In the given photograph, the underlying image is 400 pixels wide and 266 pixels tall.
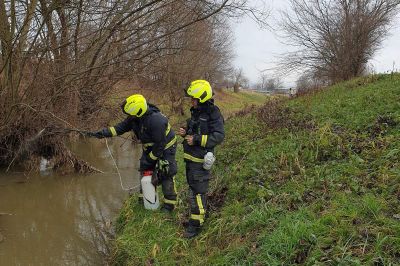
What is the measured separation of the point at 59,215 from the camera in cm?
721

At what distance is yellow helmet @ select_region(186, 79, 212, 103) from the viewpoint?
4.73 metres

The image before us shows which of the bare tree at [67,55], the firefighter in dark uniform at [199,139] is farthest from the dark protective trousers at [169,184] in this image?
the bare tree at [67,55]

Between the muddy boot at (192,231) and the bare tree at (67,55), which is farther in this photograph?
the bare tree at (67,55)

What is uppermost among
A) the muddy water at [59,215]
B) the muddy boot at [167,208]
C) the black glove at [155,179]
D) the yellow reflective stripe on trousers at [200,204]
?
the black glove at [155,179]

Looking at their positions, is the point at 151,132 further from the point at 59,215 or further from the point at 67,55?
the point at 67,55

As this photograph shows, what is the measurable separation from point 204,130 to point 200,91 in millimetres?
536

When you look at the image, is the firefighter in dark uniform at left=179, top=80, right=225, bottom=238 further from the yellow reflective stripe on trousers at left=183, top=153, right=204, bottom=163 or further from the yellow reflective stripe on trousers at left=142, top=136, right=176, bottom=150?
the yellow reflective stripe on trousers at left=142, top=136, right=176, bottom=150

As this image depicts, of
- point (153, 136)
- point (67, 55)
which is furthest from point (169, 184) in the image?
point (67, 55)

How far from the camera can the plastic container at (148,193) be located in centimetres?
573

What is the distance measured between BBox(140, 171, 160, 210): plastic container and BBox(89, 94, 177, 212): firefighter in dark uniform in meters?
0.12

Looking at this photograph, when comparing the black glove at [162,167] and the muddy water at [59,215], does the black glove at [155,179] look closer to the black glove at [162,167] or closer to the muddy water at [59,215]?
the black glove at [162,167]

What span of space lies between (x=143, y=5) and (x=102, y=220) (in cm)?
513

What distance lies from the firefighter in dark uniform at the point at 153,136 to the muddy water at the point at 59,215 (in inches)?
54.5

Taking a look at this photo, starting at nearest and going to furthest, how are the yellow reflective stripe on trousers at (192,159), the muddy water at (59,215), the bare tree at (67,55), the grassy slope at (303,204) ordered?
the grassy slope at (303,204)
the yellow reflective stripe on trousers at (192,159)
the muddy water at (59,215)
the bare tree at (67,55)
